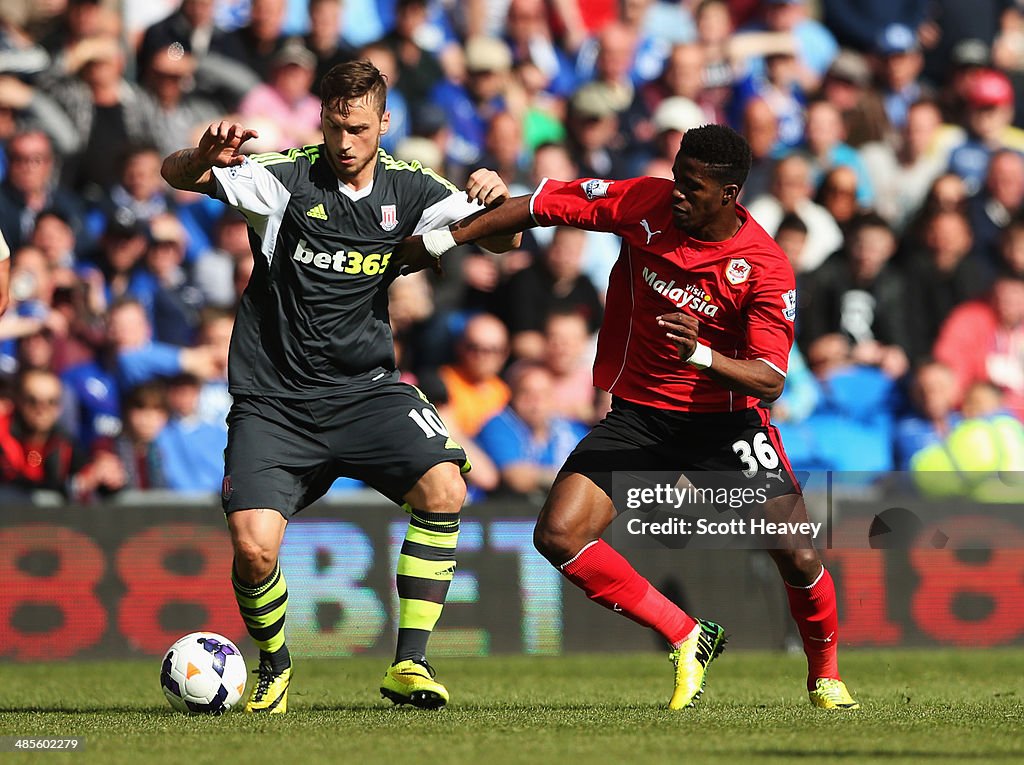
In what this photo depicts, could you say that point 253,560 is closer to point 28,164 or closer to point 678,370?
point 678,370

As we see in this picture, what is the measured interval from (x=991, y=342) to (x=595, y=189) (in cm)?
710

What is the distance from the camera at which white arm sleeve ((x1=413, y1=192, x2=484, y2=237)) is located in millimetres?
7816

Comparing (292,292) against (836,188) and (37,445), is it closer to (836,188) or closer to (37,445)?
(37,445)

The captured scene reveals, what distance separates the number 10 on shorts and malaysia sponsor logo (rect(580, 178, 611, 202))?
1272 mm

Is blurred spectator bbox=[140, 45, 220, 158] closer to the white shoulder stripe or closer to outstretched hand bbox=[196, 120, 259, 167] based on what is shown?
outstretched hand bbox=[196, 120, 259, 167]

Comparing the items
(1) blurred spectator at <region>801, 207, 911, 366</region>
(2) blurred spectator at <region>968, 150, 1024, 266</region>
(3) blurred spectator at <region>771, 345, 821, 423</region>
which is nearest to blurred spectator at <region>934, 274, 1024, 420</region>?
(1) blurred spectator at <region>801, 207, 911, 366</region>

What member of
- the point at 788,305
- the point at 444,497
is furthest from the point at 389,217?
the point at 788,305

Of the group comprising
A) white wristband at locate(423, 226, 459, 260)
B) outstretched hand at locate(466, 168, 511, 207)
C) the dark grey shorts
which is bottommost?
the dark grey shorts

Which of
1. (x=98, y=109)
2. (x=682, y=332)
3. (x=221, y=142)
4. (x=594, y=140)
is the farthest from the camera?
(x=594, y=140)

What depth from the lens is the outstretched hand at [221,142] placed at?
283 inches

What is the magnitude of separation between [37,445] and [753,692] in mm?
5363

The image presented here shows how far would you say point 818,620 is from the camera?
7.75 meters
